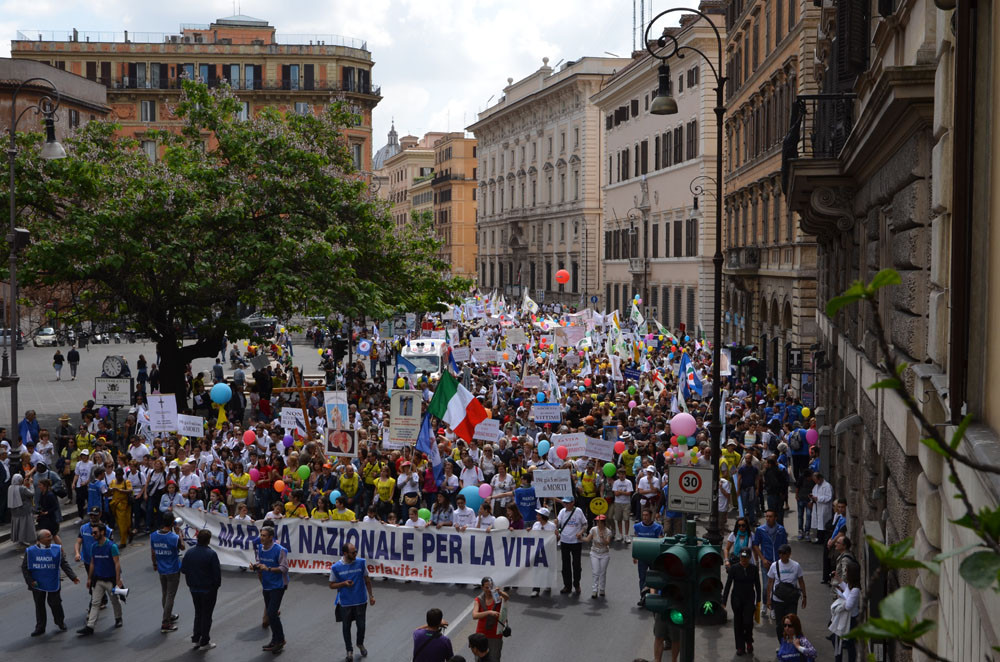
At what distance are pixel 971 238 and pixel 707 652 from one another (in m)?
8.27

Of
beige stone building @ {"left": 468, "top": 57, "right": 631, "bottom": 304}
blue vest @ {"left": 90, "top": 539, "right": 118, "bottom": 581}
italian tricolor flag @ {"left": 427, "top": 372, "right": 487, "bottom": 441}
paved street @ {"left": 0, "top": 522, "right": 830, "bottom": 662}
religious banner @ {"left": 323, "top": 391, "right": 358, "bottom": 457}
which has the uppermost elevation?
beige stone building @ {"left": 468, "top": 57, "right": 631, "bottom": 304}

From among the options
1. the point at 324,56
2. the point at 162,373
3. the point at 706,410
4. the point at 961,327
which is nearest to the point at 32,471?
the point at 162,373

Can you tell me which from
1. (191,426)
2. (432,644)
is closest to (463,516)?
(432,644)

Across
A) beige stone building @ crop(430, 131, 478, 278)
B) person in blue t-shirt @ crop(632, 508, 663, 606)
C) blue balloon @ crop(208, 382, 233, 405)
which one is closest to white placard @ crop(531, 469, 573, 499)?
person in blue t-shirt @ crop(632, 508, 663, 606)

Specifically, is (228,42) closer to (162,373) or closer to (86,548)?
(162,373)

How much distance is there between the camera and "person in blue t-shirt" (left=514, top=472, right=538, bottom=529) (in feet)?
59.8

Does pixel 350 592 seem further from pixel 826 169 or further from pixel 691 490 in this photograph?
pixel 826 169

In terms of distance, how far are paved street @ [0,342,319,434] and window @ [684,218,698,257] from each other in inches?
728

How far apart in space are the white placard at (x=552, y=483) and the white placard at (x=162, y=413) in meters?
7.88

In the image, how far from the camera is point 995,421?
630cm

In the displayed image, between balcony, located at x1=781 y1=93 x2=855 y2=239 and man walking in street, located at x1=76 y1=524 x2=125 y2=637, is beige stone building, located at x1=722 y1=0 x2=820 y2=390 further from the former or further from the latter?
man walking in street, located at x1=76 y1=524 x2=125 y2=637

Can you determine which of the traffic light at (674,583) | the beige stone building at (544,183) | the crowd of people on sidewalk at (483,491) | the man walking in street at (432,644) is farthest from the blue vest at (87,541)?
the beige stone building at (544,183)

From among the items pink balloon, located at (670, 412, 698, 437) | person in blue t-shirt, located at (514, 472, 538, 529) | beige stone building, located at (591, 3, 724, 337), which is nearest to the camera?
person in blue t-shirt, located at (514, 472, 538, 529)

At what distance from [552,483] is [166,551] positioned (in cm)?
613
